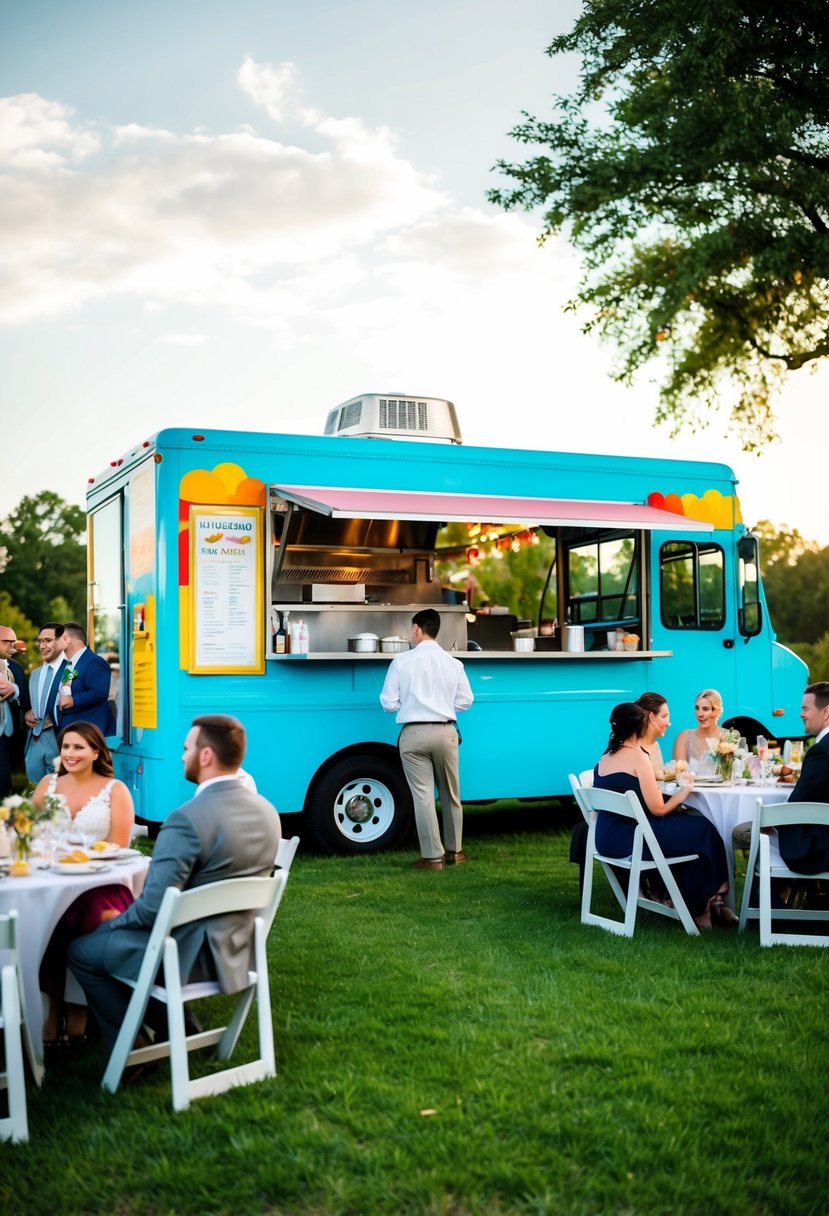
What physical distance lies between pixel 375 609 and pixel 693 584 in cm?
287

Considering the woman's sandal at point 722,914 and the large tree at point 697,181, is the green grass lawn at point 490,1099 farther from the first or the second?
the large tree at point 697,181

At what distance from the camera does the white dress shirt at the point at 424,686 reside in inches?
333

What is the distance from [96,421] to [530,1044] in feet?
41.8

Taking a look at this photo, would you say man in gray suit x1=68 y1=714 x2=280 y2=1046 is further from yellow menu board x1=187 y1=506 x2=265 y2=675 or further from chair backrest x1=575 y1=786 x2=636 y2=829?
yellow menu board x1=187 y1=506 x2=265 y2=675

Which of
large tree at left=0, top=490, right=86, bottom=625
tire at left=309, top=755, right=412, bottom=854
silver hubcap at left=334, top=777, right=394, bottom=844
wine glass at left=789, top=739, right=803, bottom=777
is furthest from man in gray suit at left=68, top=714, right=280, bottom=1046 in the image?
large tree at left=0, top=490, right=86, bottom=625

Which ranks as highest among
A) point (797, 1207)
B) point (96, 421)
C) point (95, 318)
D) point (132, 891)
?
point (95, 318)

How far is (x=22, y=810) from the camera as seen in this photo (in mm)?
4582

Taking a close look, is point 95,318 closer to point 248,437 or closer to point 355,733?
point 248,437

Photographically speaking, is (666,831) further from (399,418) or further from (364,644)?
(399,418)

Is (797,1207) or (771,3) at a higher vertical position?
(771,3)

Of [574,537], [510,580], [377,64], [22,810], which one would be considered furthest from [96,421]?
→ [510,580]

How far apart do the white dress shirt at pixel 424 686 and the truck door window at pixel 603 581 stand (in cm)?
237

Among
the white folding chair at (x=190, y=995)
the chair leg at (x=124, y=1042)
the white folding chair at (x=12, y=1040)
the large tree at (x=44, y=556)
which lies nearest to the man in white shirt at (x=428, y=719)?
the white folding chair at (x=190, y=995)

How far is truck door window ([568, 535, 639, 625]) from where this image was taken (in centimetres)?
1035
